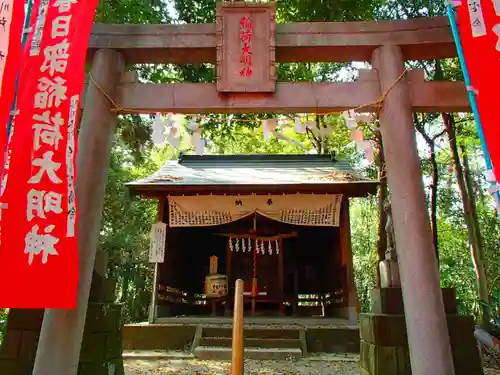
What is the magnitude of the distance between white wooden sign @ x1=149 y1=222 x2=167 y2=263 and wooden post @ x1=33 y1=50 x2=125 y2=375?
510cm

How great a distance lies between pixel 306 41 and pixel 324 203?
562cm

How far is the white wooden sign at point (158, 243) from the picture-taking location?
9.08 metres

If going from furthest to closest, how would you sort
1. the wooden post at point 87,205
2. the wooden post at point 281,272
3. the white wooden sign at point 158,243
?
the wooden post at point 281,272
the white wooden sign at point 158,243
the wooden post at point 87,205

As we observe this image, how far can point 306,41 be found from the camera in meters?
4.61

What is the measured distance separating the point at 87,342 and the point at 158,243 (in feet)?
16.3

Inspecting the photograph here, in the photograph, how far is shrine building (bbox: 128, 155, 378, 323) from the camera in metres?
9.35

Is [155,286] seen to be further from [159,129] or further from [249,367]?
[159,129]

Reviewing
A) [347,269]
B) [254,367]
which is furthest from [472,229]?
[254,367]

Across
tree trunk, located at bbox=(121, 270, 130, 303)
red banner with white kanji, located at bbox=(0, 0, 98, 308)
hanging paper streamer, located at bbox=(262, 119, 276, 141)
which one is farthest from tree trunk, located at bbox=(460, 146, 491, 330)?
tree trunk, located at bbox=(121, 270, 130, 303)

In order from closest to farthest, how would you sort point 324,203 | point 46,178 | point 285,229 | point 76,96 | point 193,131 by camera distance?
1. point 46,178
2. point 76,96
3. point 193,131
4. point 324,203
5. point 285,229

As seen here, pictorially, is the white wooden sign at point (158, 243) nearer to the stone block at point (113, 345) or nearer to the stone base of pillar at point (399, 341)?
the stone block at point (113, 345)

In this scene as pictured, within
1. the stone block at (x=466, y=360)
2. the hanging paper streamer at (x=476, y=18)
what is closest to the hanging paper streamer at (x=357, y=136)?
the hanging paper streamer at (x=476, y=18)

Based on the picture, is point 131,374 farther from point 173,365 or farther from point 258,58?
point 258,58

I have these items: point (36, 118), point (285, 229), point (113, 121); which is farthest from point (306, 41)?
point (285, 229)
